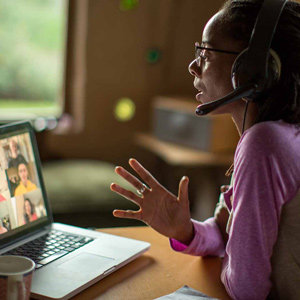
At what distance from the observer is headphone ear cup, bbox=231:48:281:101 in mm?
928

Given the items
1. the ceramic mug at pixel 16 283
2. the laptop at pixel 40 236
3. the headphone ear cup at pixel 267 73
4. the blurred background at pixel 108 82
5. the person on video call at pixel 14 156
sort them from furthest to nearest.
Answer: the blurred background at pixel 108 82 < the person on video call at pixel 14 156 < the laptop at pixel 40 236 < the headphone ear cup at pixel 267 73 < the ceramic mug at pixel 16 283

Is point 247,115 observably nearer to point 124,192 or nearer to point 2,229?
point 124,192

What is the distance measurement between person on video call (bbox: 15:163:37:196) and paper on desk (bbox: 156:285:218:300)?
0.42 m

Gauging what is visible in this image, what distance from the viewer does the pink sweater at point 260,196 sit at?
88 centimetres

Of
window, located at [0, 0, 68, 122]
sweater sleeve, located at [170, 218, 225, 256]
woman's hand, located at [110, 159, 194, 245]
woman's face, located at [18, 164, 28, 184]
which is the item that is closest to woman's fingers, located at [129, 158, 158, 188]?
woman's hand, located at [110, 159, 194, 245]

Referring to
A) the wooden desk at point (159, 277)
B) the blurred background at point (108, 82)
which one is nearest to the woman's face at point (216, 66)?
the wooden desk at point (159, 277)

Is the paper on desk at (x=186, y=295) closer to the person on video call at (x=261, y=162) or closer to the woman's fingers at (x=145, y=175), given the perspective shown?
the person on video call at (x=261, y=162)

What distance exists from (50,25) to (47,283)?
2.62 meters

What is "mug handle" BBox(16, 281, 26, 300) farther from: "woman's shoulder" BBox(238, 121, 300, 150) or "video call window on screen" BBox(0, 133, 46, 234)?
"woman's shoulder" BBox(238, 121, 300, 150)

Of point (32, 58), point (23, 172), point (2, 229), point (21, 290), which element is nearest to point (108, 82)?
point (32, 58)

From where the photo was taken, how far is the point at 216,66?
1016 mm

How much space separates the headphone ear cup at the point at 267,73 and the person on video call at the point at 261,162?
0.05 ft

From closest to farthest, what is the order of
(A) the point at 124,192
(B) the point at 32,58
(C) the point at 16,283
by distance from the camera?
1. (C) the point at 16,283
2. (A) the point at 124,192
3. (B) the point at 32,58

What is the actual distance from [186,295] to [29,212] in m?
0.43
